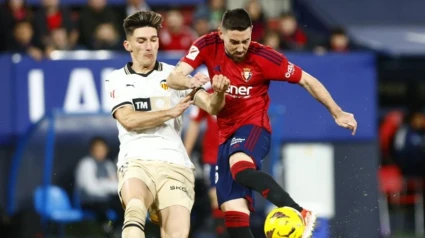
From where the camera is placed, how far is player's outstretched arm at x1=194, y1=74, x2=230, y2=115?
30.6 ft

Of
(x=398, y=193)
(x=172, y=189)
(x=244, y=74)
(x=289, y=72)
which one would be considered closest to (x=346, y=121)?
(x=289, y=72)

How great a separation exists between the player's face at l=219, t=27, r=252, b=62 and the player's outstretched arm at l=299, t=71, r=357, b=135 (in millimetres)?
568

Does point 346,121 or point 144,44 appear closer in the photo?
point 346,121

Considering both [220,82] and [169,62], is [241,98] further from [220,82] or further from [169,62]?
[169,62]

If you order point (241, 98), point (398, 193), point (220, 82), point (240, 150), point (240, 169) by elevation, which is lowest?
point (398, 193)

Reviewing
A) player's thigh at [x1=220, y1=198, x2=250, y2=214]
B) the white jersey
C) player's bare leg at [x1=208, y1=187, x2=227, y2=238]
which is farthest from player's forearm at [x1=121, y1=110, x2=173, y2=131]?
player's bare leg at [x1=208, y1=187, x2=227, y2=238]

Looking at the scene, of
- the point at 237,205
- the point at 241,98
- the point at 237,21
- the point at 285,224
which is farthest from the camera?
the point at 237,205

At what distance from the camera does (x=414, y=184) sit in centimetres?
2003

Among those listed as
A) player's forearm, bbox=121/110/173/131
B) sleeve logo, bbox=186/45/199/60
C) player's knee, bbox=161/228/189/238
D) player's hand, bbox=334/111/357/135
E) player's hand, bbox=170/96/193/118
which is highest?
sleeve logo, bbox=186/45/199/60

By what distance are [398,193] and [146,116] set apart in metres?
10.5

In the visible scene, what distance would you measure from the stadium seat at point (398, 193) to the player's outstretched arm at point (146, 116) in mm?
9365

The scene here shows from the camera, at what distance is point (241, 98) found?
10.2m

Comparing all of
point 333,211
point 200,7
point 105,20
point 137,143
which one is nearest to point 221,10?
point 200,7

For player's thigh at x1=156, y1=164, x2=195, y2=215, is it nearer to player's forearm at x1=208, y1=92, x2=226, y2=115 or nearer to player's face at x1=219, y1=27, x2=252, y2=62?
player's forearm at x1=208, y1=92, x2=226, y2=115
